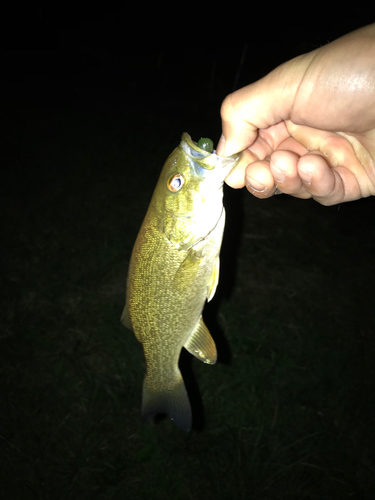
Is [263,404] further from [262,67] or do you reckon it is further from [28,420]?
[262,67]

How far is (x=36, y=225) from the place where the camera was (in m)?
3.99

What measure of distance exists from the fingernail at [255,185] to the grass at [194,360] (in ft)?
6.90

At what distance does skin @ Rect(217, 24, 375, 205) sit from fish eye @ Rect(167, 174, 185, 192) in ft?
0.83

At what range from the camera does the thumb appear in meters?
1.21

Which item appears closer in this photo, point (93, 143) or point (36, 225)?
point (36, 225)

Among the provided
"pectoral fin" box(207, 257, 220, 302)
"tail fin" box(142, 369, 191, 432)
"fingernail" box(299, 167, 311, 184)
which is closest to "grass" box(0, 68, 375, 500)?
"tail fin" box(142, 369, 191, 432)

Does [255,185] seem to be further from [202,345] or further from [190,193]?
[202,345]

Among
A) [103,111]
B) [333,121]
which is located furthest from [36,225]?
[333,121]

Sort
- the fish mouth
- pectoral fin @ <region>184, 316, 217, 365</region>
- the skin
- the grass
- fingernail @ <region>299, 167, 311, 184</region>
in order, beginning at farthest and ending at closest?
the grass → pectoral fin @ <region>184, 316, 217, 365</region> → fingernail @ <region>299, 167, 311, 184</region> → the fish mouth → the skin

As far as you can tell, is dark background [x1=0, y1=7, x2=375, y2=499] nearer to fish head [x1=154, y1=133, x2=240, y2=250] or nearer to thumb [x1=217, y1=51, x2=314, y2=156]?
thumb [x1=217, y1=51, x2=314, y2=156]

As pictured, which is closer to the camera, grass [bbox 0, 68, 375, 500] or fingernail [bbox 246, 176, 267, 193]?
fingernail [bbox 246, 176, 267, 193]

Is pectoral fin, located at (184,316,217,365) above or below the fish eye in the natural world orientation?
below

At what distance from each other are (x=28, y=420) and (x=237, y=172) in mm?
2710

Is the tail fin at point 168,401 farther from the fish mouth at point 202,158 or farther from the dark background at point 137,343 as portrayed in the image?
the dark background at point 137,343
